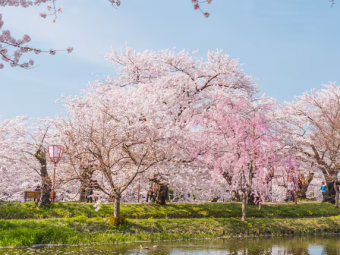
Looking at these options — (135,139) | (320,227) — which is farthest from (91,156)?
(320,227)

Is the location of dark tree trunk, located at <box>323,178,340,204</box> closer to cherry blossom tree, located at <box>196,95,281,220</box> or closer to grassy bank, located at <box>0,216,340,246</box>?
cherry blossom tree, located at <box>196,95,281,220</box>

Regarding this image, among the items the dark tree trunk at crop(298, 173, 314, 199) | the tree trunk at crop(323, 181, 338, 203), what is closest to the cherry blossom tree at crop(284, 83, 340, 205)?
the tree trunk at crop(323, 181, 338, 203)

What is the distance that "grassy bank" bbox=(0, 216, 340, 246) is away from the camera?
1366 cm

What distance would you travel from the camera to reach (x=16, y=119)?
27.6 meters

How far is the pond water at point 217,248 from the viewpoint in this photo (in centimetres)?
1208

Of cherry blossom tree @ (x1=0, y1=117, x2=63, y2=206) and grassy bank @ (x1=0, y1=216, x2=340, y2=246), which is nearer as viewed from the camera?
grassy bank @ (x1=0, y1=216, x2=340, y2=246)

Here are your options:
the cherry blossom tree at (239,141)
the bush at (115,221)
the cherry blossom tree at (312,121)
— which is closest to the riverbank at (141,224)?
the bush at (115,221)

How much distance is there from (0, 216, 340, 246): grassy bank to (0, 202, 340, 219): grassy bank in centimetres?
279

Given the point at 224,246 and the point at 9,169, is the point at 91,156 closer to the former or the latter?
the point at 224,246

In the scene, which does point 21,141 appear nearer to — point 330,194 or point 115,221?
point 115,221

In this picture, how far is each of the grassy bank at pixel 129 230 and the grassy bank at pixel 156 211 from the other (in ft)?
9.15

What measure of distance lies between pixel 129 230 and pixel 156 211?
15.3 feet

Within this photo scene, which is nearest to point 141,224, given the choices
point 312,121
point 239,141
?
point 239,141

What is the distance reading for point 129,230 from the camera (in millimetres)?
15547
